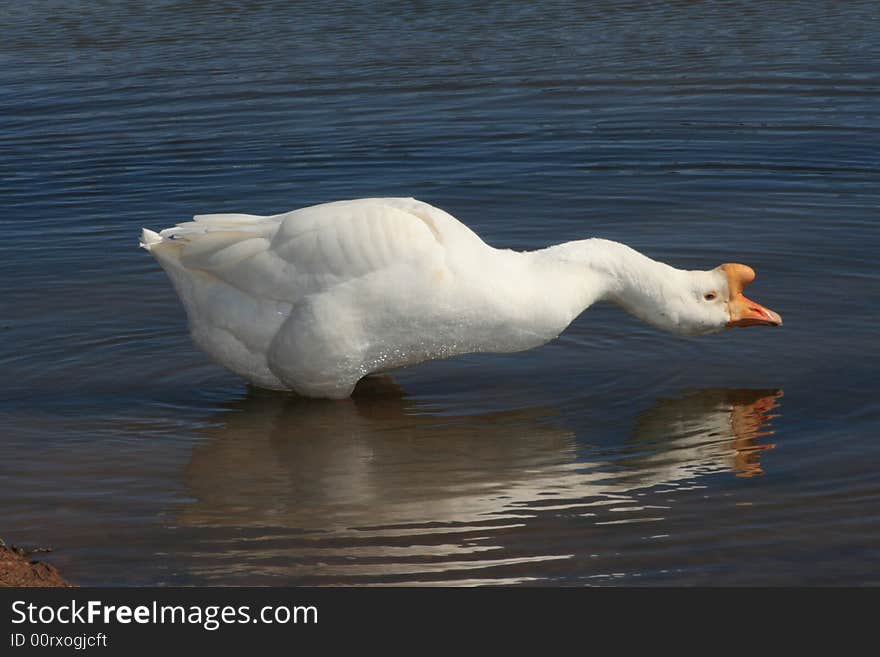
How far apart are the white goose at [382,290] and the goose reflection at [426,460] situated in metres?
0.31

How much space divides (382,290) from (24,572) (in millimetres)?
2523

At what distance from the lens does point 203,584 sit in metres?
5.98

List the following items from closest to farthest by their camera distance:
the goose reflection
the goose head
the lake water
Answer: the lake water < the goose reflection < the goose head

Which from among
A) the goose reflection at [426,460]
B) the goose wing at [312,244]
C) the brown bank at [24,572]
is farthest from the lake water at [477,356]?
the goose wing at [312,244]

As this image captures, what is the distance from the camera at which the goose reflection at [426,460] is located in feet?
22.2

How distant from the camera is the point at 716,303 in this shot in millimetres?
8180

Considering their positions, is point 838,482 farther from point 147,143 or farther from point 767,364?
point 147,143

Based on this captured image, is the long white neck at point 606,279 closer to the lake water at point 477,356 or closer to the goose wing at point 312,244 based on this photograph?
the goose wing at point 312,244

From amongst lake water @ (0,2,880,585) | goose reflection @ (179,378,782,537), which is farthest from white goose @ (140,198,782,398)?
lake water @ (0,2,880,585)

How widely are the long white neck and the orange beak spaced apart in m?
0.28

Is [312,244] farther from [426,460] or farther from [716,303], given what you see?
[716,303]

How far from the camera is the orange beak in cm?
810

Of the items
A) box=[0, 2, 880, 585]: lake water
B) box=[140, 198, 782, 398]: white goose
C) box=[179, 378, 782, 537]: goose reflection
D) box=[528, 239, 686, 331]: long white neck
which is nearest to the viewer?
box=[0, 2, 880, 585]: lake water

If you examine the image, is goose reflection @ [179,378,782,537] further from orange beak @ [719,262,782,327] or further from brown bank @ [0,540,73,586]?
brown bank @ [0,540,73,586]
